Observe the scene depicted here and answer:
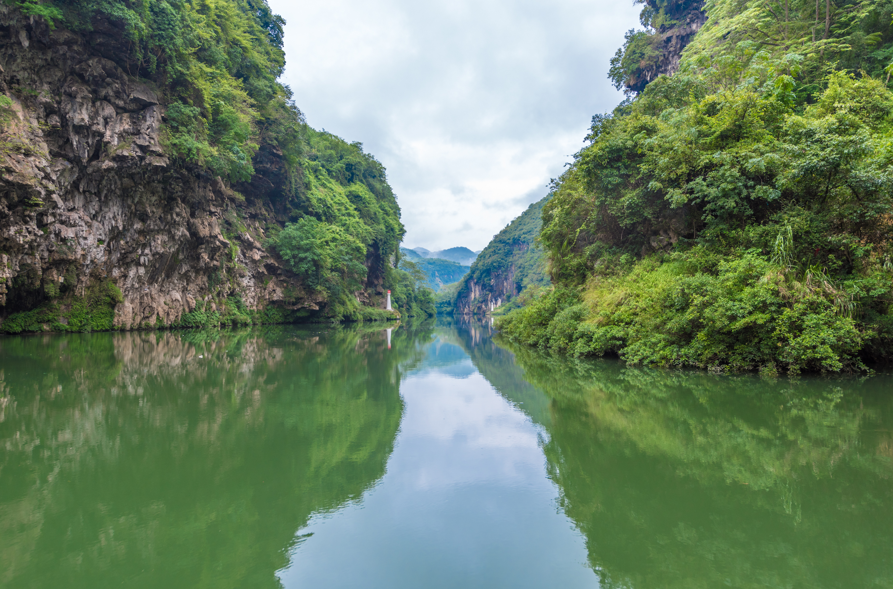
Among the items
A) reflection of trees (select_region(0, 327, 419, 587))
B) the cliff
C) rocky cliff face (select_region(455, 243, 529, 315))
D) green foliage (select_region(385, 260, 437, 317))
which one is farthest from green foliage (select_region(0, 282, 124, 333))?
rocky cliff face (select_region(455, 243, 529, 315))

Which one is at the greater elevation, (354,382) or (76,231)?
(76,231)

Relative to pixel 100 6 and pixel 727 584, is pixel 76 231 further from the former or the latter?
pixel 727 584

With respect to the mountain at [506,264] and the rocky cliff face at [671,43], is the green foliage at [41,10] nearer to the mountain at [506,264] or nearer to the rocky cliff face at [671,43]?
the rocky cliff face at [671,43]

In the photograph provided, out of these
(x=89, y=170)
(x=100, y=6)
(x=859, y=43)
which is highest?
(x=100, y=6)

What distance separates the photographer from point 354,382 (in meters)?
9.77

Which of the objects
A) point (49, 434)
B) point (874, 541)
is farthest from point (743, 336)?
point (49, 434)

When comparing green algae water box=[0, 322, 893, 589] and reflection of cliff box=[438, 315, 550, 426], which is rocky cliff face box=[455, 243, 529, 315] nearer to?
reflection of cliff box=[438, 315, 550, 426]

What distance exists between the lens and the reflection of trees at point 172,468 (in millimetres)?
A: 2881

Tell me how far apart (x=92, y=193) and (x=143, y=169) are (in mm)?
2401

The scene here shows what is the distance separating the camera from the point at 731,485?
398cm

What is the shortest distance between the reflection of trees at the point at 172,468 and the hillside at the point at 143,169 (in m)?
12.2

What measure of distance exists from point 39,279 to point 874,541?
→ 25.2 metres

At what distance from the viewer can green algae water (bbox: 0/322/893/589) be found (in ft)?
9.21

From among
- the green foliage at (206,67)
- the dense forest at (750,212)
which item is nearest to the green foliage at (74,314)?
the green foliage at (206,67)
